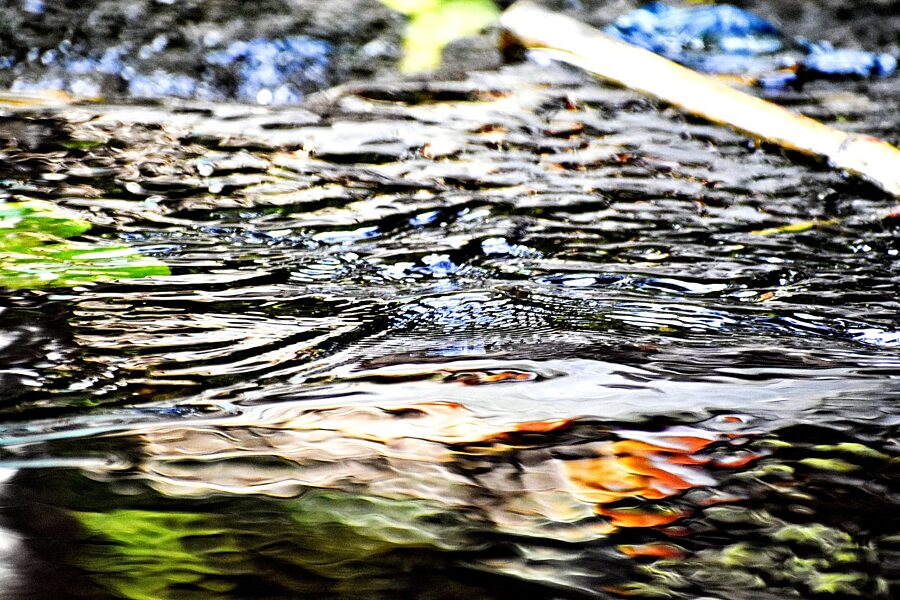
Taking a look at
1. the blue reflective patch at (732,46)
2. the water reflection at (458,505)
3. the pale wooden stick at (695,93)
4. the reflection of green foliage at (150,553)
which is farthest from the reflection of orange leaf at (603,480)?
the blue reflective patch at (732,46)

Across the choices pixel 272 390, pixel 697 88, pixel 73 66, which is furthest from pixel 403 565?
pixel 73 66

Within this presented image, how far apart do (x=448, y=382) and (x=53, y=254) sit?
99 centimetres

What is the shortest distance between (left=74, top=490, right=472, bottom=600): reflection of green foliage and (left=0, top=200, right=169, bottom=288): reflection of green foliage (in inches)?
34.3

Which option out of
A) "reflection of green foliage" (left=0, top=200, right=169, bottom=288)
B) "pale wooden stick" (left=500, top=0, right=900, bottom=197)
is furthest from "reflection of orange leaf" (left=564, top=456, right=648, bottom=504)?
"pale wooden stick" (left=500, top=0, right=900, bottom=197)

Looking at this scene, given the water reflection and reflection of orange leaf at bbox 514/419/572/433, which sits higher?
reflection of orange leaf at bbox 514/419/572/433

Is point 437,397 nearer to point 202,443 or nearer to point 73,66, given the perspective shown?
point 202,443

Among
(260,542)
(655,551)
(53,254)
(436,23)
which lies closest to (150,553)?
(260,542)

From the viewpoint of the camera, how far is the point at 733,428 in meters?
Result: 1.24

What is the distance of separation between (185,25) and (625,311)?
3.18 meters

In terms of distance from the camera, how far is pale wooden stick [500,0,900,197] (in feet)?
8.47

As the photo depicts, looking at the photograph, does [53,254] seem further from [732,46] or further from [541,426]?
[732,46]

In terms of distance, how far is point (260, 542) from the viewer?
0.97 m

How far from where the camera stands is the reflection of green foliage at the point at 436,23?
4129 millimetres

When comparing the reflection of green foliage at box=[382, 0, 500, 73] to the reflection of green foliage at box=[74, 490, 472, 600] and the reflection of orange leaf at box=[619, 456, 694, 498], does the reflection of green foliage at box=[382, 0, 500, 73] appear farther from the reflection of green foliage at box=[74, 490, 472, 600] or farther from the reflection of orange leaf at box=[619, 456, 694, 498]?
the reflection of green foliage at box=[74, 490, 472, 600]
